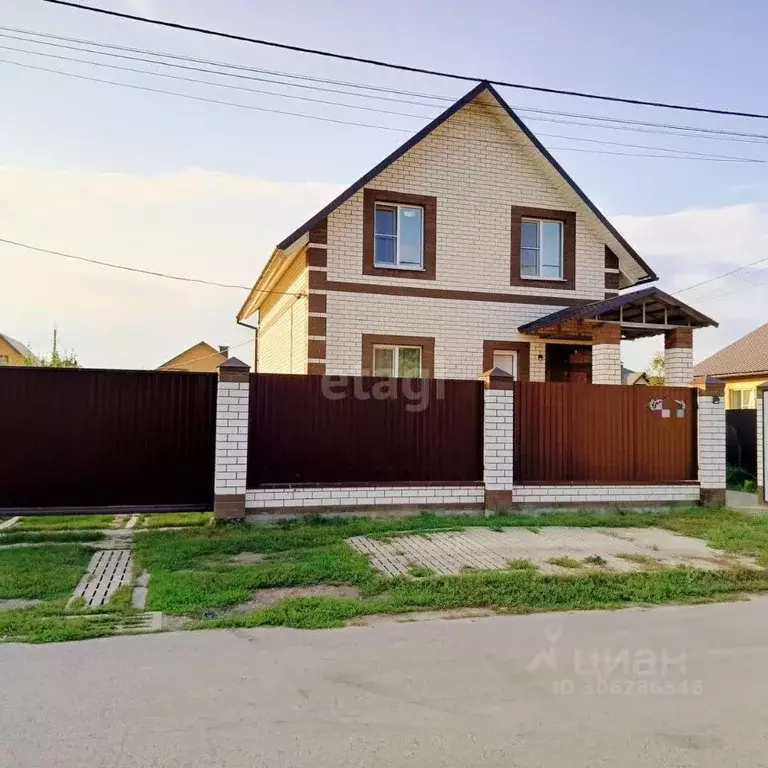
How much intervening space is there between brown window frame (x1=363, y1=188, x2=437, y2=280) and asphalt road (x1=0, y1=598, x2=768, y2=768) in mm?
9733

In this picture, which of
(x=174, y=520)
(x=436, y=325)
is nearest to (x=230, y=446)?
(x=174, y=520)

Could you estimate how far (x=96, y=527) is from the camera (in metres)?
9.27

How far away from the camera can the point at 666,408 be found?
11.6m

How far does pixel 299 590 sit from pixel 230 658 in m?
1.73

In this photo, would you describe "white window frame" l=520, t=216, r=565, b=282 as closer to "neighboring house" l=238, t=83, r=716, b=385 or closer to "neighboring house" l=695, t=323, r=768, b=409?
"neighboring house" l=238, t=83, r=716, b=385

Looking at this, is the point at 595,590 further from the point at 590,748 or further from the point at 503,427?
the point at 503,427

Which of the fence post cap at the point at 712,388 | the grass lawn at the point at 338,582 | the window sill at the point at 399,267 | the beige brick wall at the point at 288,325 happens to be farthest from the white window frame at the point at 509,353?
the grass lawn at the point at 338,582

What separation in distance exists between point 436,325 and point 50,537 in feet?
28.1

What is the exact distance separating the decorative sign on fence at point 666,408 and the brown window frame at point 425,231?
5.22 metres

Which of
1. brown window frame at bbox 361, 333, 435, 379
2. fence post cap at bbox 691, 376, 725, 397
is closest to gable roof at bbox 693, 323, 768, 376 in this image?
fence post cap at bbox 691, 376, 725, 397

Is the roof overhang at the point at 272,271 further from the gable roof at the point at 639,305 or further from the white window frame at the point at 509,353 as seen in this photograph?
the gable roof at the point at 639,305

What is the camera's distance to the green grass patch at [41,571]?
20.1ft

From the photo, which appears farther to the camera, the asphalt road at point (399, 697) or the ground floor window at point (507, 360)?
the ground floor window at point (507, 360)

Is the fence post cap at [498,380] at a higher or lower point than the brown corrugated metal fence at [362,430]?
higher
